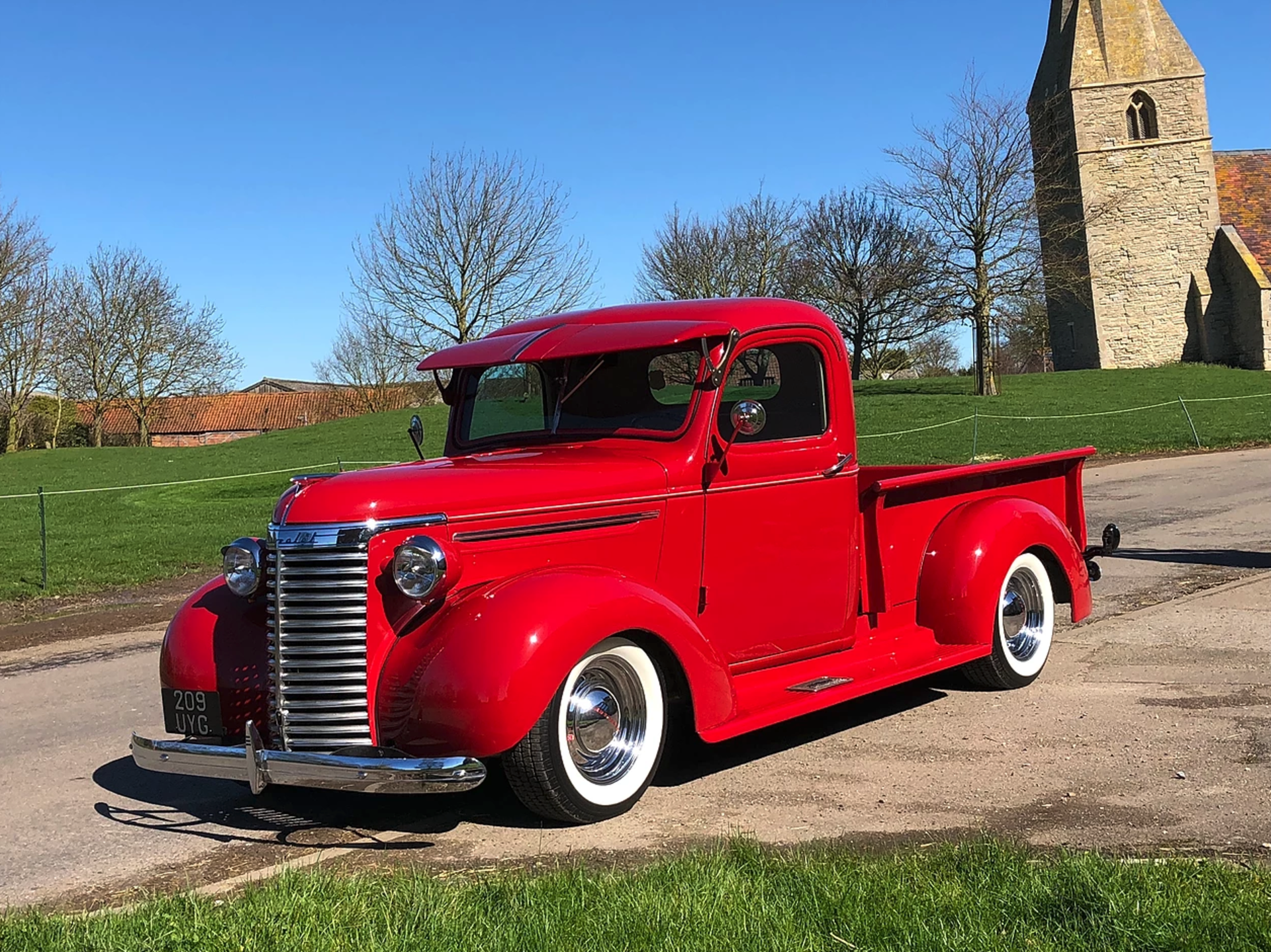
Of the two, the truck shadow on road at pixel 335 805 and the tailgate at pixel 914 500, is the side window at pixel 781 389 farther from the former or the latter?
the truck shadow on road at pixel 335 805

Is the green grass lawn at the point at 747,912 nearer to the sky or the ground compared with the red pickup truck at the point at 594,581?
nearer to the ground

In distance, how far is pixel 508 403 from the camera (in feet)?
20.5

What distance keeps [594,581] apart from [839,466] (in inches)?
70.0

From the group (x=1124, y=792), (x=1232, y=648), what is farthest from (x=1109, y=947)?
(x=1232, y=648)

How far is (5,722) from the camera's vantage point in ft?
23.7

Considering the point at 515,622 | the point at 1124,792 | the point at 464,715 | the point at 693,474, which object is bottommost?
the point at 1124,792

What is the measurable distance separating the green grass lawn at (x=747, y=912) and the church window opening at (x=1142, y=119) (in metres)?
54.8

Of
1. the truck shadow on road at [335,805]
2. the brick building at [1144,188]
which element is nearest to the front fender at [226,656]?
the truck shadow on road at [335,805]

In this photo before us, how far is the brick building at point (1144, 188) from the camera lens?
52.4 metres

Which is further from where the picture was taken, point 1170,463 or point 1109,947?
point 1170,463

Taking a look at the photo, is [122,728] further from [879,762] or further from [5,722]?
[879,762]

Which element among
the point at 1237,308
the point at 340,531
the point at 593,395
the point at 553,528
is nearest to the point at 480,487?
the point at 553,528

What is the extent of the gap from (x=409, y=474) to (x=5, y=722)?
149 inches

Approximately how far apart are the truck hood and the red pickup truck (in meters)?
0.01
